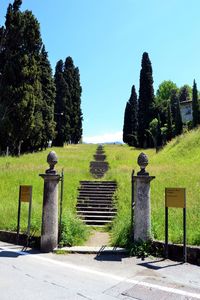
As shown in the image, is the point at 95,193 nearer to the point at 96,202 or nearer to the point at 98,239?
the point at 96,202

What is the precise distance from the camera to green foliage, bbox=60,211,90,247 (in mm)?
10141

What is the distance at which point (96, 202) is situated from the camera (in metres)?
16.7

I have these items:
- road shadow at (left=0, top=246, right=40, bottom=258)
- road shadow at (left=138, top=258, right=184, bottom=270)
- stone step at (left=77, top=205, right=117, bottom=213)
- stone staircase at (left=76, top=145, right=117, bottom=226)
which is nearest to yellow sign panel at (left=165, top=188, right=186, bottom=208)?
road shadow at (left=138, top=258, right=184, bottom=270)

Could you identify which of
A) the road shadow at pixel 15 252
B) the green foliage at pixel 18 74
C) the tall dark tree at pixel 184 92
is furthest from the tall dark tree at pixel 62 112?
the tall dark tree at pixel 184 92

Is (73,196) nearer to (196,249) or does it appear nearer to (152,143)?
(196,249)

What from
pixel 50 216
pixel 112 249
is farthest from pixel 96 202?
pixel 112 249

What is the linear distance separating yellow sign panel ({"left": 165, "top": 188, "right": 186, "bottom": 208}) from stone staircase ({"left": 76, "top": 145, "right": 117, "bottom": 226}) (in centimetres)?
547

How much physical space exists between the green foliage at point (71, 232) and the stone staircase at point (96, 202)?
3.18m

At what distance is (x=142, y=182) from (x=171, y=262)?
2141mm

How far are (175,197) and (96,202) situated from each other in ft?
26.2

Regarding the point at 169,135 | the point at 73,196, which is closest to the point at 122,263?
the point at 73,196

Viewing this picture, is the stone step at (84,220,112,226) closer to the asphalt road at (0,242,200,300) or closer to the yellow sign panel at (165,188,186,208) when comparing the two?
the asphalt road at (0,242,200,300)

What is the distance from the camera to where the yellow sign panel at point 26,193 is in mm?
10461

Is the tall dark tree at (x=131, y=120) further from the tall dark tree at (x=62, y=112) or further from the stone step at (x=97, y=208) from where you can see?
the stone step at (x=97, y=208)
